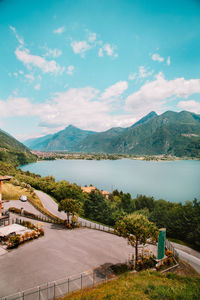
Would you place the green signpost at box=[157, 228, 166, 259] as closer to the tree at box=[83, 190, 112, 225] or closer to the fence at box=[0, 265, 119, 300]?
the fence at box=[0, 265, 119, 300]

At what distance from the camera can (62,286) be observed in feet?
36.0

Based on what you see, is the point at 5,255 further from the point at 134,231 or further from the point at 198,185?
the point at 198,185

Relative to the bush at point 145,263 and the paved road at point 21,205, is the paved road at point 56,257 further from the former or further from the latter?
the paved road at point 21,205

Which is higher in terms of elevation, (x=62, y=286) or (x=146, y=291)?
(x=146, y=291)

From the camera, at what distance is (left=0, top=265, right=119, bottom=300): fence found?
997 centimetres

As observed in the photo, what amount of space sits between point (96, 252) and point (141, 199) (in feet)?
118

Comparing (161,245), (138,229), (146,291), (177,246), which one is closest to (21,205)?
(138,229)

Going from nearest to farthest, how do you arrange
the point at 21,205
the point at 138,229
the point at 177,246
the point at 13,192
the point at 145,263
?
1. the point at 138,229
2. the point at 145,263
3. the point at 177,246
4. the point at 21,205
5. the point at 13,192

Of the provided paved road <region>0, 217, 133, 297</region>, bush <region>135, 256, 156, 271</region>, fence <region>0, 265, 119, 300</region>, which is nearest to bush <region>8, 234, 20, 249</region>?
paved road <region>0, 217, 133, 297</region>

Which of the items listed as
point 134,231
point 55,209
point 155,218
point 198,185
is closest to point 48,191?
point 55,209

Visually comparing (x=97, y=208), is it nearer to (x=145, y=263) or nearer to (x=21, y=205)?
(x=21, y=205)

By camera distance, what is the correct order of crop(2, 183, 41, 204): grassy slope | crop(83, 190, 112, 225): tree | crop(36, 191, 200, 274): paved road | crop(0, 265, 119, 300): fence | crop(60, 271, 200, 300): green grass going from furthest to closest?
crop(83, 190, 112, 225): tree
crop(2, 183, 41, 204): grassy slope
crop(36, 191, 200, 274): paved road
crop(0, 265, 119, 300): fence
crop(60, 271, 200, 300): green grass

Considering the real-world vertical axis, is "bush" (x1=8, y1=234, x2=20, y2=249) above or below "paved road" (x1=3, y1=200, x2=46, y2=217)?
above

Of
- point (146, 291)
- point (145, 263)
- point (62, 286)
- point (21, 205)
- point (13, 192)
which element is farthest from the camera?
point (13, 192)
